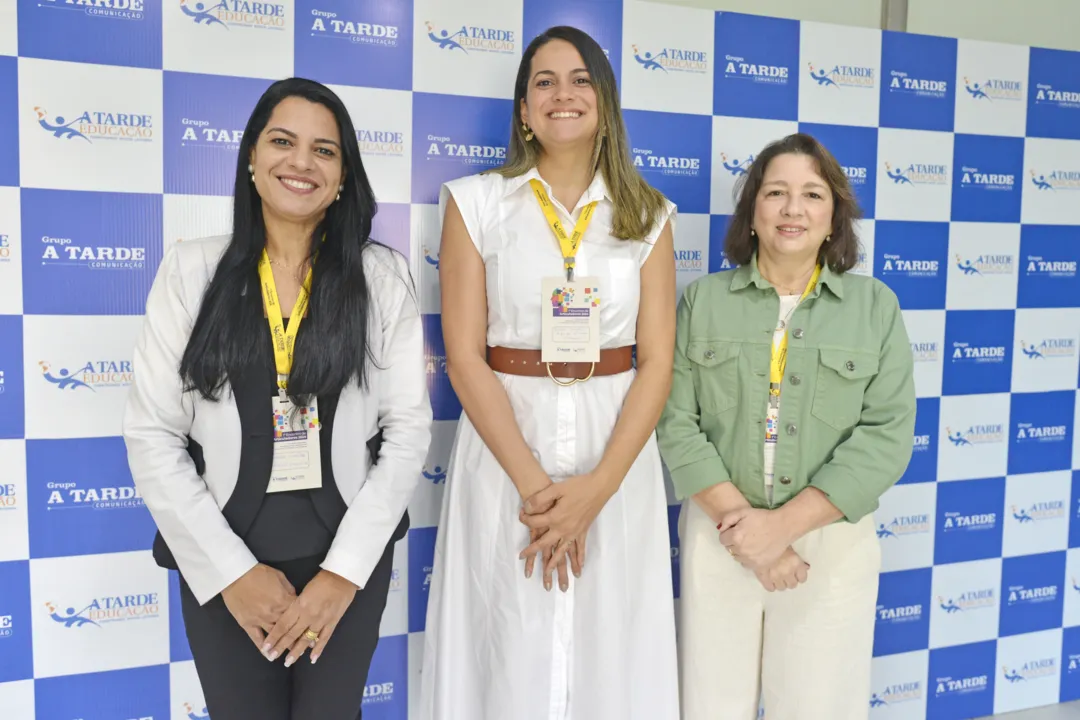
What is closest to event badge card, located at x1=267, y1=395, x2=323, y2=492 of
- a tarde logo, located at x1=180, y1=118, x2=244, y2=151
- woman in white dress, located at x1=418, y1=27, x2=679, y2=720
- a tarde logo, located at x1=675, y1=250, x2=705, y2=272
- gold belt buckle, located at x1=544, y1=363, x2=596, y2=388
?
woman in white dress, located at x1=418, y1=27, x2=679, y2=720

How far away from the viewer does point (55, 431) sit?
210 cm

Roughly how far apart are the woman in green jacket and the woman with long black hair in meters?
0.75

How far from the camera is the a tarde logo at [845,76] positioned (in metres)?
2.65

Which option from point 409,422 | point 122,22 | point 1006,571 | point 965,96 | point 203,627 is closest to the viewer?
point 203,627

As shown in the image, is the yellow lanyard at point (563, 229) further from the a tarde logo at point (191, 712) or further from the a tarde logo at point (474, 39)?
the a tarde logo at point (191, 712)

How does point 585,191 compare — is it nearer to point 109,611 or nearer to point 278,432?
point 278,432

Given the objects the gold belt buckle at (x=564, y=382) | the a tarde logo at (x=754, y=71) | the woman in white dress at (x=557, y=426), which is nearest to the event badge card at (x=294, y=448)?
the woman in white dress at (x=557, y=426)

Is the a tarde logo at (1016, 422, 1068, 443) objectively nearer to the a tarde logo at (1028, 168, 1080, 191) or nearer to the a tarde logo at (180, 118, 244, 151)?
Answer: the a tarde logo at (1028, 168, 1080, 191)

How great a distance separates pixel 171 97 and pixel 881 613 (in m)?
2.77

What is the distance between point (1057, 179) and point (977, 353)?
2.35 feet

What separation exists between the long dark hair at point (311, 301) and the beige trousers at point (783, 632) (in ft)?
3.24

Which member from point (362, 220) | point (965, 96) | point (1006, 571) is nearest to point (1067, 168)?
point (965, 96)

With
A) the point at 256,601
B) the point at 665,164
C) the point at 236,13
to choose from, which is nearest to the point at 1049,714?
the point at 665,164

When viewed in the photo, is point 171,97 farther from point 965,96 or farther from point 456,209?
point 965,96
